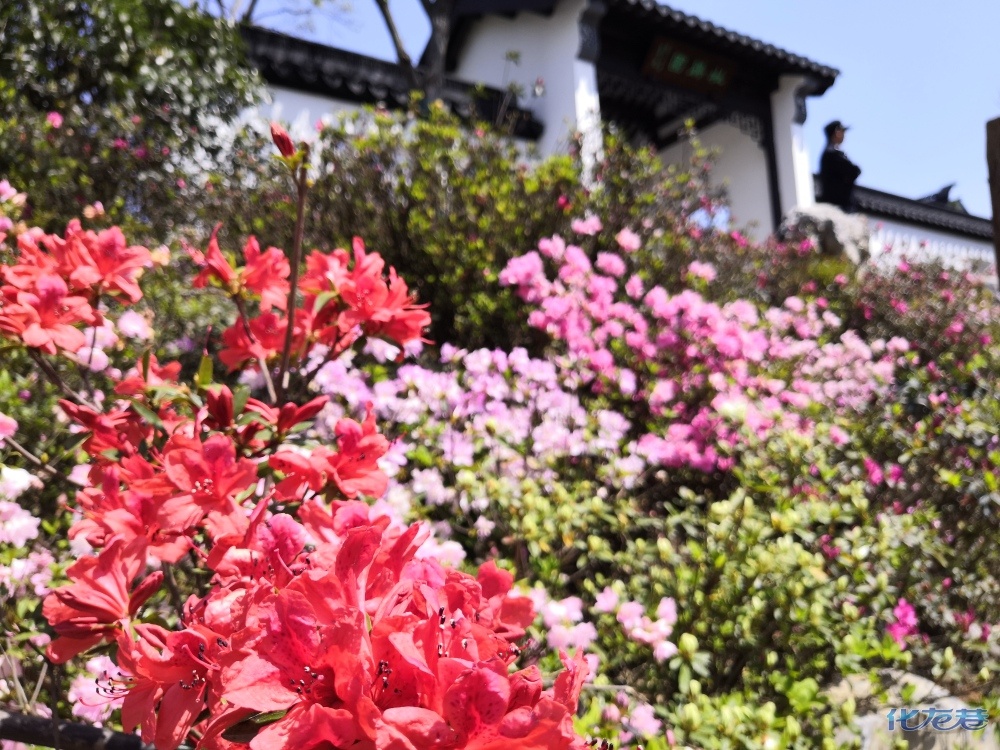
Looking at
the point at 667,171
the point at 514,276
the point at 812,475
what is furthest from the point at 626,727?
the point at 667,171

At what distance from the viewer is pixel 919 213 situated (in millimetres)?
12906

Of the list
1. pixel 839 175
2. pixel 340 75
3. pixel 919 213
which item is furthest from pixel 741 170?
pixel 340 75

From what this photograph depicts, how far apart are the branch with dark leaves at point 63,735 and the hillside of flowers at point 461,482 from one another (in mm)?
22

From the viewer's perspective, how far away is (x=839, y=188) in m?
10.3

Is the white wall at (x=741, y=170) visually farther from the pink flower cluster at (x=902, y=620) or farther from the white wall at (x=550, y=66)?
the pink flower cluster at (x=902, y=620)

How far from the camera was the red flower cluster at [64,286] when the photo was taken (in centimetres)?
108

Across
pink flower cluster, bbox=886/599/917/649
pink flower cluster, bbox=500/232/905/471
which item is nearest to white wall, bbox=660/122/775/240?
pink flower cluster, bbox=500/232/905/471

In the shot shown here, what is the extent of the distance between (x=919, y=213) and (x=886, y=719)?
13667mm

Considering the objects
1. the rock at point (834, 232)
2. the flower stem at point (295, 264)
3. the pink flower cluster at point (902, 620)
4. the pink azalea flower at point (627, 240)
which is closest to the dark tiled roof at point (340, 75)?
the rock at point (834, 232)

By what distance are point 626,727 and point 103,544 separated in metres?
0.90

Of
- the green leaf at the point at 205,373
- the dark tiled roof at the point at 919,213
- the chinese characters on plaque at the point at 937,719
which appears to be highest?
the dark tiled roof at the point at 919,213

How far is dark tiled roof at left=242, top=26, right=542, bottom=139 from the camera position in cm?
729

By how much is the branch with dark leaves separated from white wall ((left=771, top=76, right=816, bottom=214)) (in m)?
10.9

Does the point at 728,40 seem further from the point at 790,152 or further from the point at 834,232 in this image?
the point at 834,232
